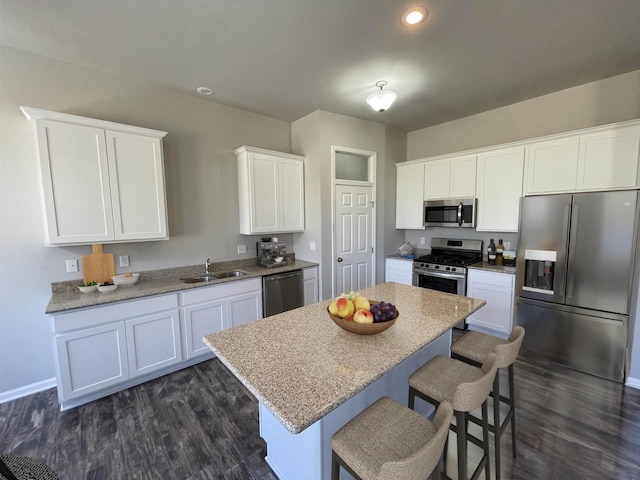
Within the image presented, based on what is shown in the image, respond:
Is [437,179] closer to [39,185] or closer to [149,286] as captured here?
[149,286]

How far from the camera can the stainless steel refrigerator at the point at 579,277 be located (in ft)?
8.14

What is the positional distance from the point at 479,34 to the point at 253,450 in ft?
11.2

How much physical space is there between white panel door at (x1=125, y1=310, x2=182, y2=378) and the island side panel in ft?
4.65

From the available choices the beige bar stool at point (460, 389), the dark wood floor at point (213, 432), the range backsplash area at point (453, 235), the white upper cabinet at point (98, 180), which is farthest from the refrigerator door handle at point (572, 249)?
the white upper cabinet at point (98, 180)

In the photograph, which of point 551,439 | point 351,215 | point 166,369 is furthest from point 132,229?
point 551,439

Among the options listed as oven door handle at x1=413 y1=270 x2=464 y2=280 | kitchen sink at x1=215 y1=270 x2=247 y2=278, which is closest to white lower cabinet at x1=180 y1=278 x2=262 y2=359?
kitchen sink at x1=215 y1=270 x2=247 y2=278

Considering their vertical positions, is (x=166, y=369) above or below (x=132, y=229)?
below

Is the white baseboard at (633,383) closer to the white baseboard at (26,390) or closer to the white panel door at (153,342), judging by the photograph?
the white panel door at (153,342)

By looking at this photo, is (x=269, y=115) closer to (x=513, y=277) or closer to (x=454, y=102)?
(x=454, y=102)

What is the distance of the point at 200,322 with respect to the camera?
281cm

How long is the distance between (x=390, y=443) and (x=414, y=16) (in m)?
2.49

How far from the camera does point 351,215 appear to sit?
3.95 meters

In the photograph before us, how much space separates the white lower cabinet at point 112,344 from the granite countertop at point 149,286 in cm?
7

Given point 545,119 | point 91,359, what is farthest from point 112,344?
point 545,119
